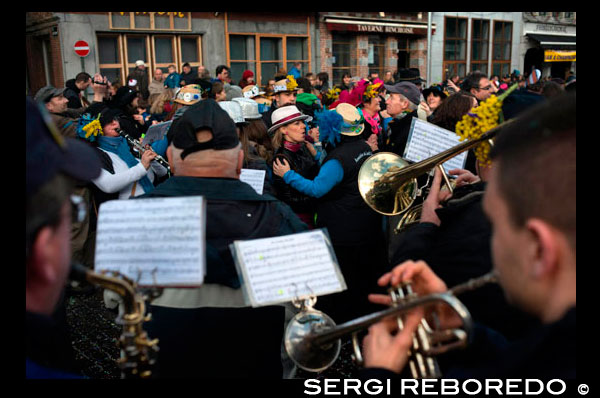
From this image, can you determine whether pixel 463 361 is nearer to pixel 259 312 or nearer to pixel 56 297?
pixel 259 312

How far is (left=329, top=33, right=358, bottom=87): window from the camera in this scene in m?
20.2

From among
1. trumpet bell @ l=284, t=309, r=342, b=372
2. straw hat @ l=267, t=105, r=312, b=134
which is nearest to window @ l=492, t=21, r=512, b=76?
straw hat @ l=267, t=105, r=312, b=134

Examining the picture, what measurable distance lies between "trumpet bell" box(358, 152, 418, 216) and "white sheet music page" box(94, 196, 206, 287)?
2.12 m

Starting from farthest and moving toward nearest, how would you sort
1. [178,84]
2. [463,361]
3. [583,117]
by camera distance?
[178,84]
[463,361]
[583,117]

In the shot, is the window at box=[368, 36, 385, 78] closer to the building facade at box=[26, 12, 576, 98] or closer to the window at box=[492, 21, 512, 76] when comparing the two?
the building facade at box=[26, 12, 576, 98]

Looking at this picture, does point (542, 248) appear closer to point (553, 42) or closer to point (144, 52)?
point (144, 52)

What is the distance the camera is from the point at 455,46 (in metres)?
24.7

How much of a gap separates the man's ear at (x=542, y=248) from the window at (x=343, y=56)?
1945 cm

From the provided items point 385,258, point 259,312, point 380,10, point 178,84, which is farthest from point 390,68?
point 259,312

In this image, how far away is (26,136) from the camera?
49.4 inches

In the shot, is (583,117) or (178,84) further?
(178,84)

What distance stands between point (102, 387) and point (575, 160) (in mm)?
1448

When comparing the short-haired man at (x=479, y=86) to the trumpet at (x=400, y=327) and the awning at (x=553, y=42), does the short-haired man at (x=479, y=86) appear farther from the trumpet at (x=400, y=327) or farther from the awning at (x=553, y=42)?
the awning at (x=553, y=42)

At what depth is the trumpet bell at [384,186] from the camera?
360cm
